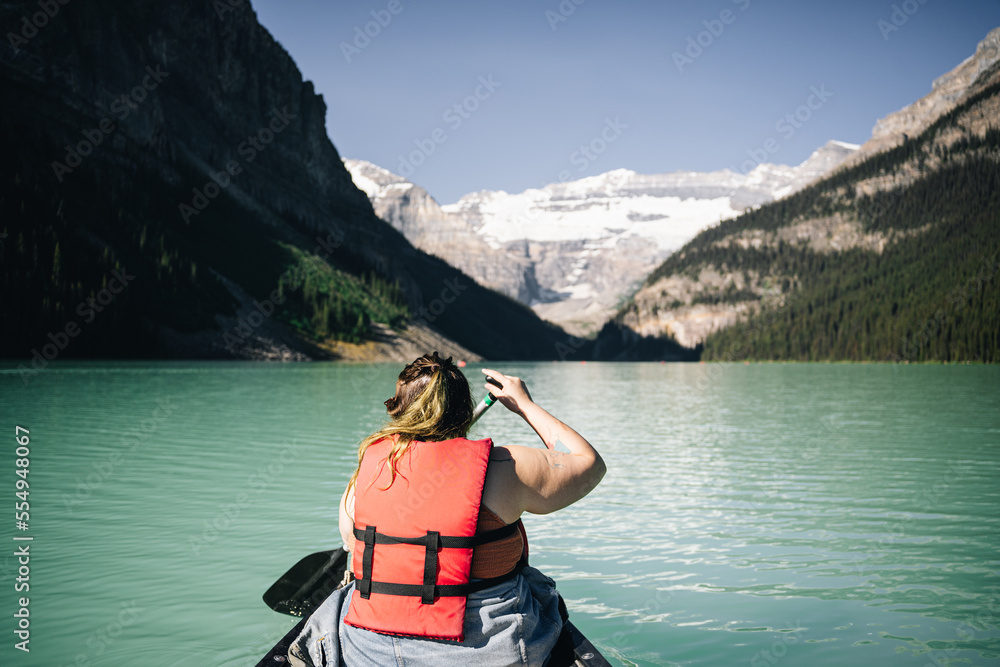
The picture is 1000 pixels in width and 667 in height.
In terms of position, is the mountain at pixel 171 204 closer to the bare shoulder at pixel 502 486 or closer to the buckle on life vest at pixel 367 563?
the buckle on life vest at pixel 367 563

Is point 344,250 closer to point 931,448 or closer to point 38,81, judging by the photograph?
point 38,81

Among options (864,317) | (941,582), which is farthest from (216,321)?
(864,317)

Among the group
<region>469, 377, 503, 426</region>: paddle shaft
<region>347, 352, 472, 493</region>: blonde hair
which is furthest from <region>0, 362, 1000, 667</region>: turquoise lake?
<region>347, 352, 472, 493</region>: blonde hair

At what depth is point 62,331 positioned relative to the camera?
78.8 m

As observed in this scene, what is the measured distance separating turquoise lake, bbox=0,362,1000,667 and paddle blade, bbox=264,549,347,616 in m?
0.36

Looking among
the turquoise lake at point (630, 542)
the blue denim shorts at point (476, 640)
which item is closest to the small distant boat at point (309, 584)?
the turquoise lake at point (630, 542)

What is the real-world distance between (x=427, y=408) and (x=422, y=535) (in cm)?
75

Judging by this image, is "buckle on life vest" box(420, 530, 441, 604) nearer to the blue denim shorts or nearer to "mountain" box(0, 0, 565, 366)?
the blue denim shorts

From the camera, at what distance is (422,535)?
4.00 meters

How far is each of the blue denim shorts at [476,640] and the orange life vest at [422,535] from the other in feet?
0.29

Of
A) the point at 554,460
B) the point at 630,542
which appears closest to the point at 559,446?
the point at 554,460

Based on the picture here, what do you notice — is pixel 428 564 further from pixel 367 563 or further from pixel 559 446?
pixel 559 446

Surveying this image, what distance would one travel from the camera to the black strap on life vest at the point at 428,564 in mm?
3965

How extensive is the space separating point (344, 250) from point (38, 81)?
7111cm
